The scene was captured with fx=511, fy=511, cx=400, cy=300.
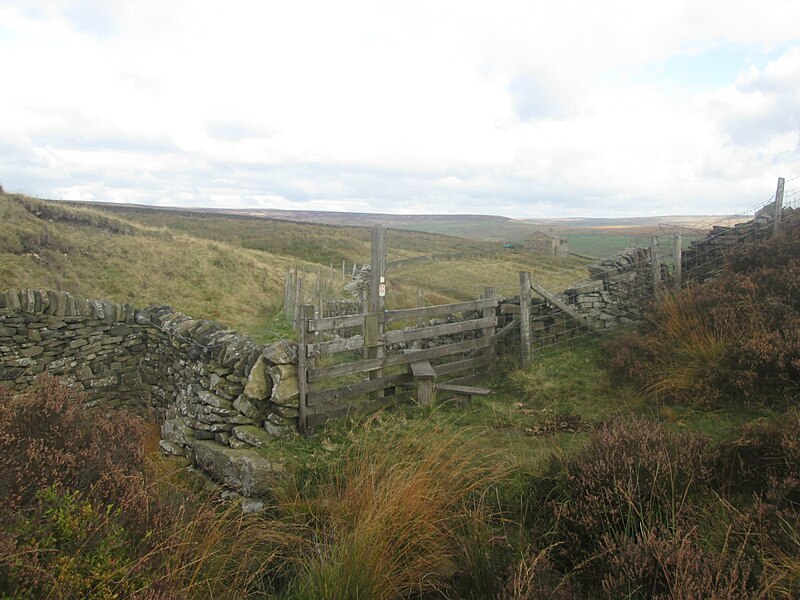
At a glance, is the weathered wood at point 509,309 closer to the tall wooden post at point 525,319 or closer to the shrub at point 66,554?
the tall wooden post at point 525,319

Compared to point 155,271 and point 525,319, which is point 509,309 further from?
point 155,271

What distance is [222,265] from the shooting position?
2177 cm

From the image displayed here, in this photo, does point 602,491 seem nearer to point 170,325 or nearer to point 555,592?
point 555,592

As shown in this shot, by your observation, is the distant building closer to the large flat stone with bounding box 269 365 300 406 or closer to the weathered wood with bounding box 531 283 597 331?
the weathered wood with bounding box 531 283 597 331

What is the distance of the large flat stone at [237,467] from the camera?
5184 millimetres

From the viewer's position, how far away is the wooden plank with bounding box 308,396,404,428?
6.22 meters

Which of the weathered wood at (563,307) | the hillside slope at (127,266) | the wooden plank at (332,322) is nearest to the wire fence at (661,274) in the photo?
the weathered wood at (563,307)

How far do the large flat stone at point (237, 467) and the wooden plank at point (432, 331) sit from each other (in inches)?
93.2

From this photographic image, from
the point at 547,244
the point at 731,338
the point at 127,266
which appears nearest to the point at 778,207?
the point at 731,338

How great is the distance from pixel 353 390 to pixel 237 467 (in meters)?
1.73

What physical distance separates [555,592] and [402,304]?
14.3 m

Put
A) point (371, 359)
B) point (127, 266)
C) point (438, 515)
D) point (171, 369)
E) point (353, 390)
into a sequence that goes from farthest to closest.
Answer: point (127, 266), point (171, 369), point (371, 359), point (353, 390), point (438, 515)

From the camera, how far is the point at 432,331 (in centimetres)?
758

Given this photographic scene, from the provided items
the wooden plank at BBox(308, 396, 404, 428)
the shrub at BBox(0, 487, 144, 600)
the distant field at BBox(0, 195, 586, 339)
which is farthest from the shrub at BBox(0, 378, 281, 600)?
the distant field at BBox(0, 195, 586, 339)
